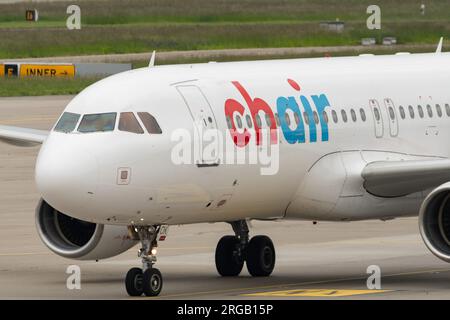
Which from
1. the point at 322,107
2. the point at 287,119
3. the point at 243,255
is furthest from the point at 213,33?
the point at 287,119

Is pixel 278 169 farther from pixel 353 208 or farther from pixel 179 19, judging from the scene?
pixel 179 19

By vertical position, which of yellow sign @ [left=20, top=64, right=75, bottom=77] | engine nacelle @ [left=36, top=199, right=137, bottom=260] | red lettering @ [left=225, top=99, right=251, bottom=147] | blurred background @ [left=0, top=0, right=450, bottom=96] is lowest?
engine nacelle @ [left=36, top=199, right=137, bottom=260]

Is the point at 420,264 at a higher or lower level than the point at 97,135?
lower

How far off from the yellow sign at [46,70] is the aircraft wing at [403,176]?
171 feet

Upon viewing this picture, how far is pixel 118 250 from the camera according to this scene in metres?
29.7

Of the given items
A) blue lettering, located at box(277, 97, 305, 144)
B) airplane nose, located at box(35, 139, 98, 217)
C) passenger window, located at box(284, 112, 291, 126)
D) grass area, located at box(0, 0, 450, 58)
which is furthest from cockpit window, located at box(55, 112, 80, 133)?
grass area, located at box(0, 0, 450, 58)

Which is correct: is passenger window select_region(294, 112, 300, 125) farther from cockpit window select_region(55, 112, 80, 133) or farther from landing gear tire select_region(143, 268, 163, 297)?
cockpit window select_region(55, 112, 80, 133)

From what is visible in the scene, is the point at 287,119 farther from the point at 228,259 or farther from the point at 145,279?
the point at 145,279

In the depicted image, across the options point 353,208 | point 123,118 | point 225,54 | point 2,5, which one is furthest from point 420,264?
point 2,5

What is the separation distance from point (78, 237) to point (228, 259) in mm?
2874

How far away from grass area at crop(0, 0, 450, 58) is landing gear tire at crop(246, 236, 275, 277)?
213ft

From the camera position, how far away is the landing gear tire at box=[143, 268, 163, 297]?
88.9 ft

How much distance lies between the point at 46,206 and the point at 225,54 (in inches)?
2397
